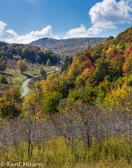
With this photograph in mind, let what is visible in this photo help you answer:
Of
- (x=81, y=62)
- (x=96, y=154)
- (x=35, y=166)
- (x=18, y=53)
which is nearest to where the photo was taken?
(x=35, y=166)

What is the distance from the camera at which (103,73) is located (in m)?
44.7

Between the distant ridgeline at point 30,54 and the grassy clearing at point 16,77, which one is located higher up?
the distant ridgeline at point 30,54

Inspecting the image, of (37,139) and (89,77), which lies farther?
(89,77)

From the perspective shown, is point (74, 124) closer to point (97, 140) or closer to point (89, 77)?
point (97, 140)

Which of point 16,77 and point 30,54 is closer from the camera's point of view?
point 16,77

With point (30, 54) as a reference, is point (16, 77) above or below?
below

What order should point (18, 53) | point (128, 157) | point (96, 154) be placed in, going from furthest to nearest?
point (18, 53)
point (96, 154)
point (128, 157)

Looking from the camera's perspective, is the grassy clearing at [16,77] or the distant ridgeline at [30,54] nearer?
the grassy clearing at [16,77]

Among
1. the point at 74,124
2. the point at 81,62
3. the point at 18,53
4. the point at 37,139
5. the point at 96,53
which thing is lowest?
the point at 37,139

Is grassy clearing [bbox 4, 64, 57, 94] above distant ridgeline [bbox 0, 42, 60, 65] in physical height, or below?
below

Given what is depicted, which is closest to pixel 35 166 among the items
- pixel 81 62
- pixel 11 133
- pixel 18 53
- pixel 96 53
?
pixel 11 133

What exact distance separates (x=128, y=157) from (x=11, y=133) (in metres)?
10.1

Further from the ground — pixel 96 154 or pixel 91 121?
pixel 91 121

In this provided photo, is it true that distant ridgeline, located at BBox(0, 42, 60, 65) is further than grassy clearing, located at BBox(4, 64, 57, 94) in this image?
Yes
